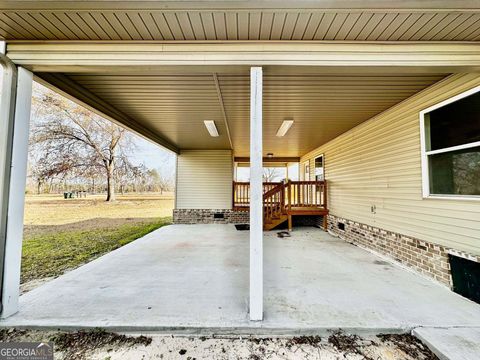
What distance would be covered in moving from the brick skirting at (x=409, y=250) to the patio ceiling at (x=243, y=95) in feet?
8.21

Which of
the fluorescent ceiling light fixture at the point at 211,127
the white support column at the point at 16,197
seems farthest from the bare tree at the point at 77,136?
the white support column at the point at 16,197

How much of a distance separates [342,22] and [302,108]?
2.31 m

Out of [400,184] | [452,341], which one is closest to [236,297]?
[452,341]

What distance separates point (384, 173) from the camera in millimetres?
4535

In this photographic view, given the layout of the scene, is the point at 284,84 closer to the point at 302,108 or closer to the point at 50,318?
the point at 302,108

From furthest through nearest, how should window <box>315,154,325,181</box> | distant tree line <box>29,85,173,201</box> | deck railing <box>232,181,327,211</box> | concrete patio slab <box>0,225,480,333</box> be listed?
→ distant tree line <box>29,85,173,201</box> < window <box>315,154,325,181</box> < deck railing <box>232,181,327,211</box> < concrete patio slab <box>0,225,480,333</box>

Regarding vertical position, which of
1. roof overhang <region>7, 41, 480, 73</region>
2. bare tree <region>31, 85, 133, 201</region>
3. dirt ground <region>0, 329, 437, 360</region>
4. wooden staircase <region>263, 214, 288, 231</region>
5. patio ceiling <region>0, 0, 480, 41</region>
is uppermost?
bare tree <region>31, 85, 133, 201</region>

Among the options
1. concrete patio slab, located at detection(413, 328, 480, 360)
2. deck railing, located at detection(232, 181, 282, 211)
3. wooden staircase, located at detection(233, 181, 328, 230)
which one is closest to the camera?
concrete patio slab, located at detection(413, 328, 480, 360)

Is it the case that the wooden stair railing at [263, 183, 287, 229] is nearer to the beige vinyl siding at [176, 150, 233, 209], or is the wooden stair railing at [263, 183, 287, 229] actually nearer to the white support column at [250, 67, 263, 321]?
the beige vinyl siding at [176, 150, 233, 209]

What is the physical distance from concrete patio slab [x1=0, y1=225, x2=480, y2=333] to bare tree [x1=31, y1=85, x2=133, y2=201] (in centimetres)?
1060

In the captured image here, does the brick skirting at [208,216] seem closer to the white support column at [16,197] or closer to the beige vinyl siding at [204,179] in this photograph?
the beige vinyl siding at [204,179]

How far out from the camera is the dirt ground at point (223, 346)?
6.20 ft

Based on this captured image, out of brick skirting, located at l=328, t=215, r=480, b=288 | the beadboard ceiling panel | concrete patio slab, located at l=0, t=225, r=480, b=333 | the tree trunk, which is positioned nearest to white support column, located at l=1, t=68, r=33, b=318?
concrete patio slab, located at l=0, t=225, r=480, b=333

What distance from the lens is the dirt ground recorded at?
1891 mm
